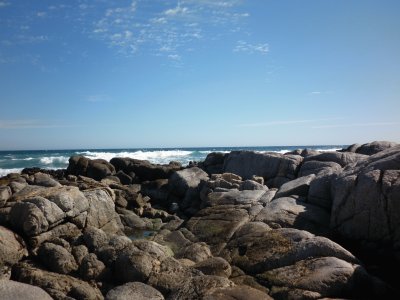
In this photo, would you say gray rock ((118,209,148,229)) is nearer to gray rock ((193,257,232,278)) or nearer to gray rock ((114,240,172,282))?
gray rock ((114,240,172,282))

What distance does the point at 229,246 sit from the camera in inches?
475

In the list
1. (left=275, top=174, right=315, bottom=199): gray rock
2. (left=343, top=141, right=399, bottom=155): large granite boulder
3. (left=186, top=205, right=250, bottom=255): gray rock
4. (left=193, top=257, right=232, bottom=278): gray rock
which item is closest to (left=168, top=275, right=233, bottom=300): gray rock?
(left=193, top=257, right=232, bottom=278): gray rock

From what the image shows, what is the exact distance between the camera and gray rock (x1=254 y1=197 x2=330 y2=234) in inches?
515

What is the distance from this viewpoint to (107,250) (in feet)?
38.1

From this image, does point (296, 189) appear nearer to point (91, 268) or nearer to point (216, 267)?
point (216, 267)

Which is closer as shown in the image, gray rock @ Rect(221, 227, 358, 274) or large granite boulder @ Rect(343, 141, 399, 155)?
gray rock @ Rect(221, 227, 358, 274)

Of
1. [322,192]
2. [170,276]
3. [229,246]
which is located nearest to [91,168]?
[322,192]

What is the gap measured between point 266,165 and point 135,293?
20691mm

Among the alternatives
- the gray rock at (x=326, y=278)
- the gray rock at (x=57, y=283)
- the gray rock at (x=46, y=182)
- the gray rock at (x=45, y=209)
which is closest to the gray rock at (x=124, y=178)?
the gray rock at (x=46, y=182)

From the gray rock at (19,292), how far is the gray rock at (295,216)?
24.6 feet

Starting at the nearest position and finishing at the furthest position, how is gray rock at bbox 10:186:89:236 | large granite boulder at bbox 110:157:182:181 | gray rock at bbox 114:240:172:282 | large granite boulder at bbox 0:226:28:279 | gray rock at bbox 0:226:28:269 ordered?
gray rock at bbox 114:240:172:282
large granite boulder at bbox 0:226:28:279
gray rock at bbox 0:226:28:269
gray rock at bbox 10:186:89:236
large granite boulder at bbox 110:157:182:181

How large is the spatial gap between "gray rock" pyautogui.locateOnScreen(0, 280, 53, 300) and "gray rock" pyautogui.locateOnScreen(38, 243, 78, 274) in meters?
2.25

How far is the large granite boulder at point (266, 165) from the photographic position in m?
26.6

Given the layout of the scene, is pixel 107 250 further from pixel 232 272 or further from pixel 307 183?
pixel 307 183
